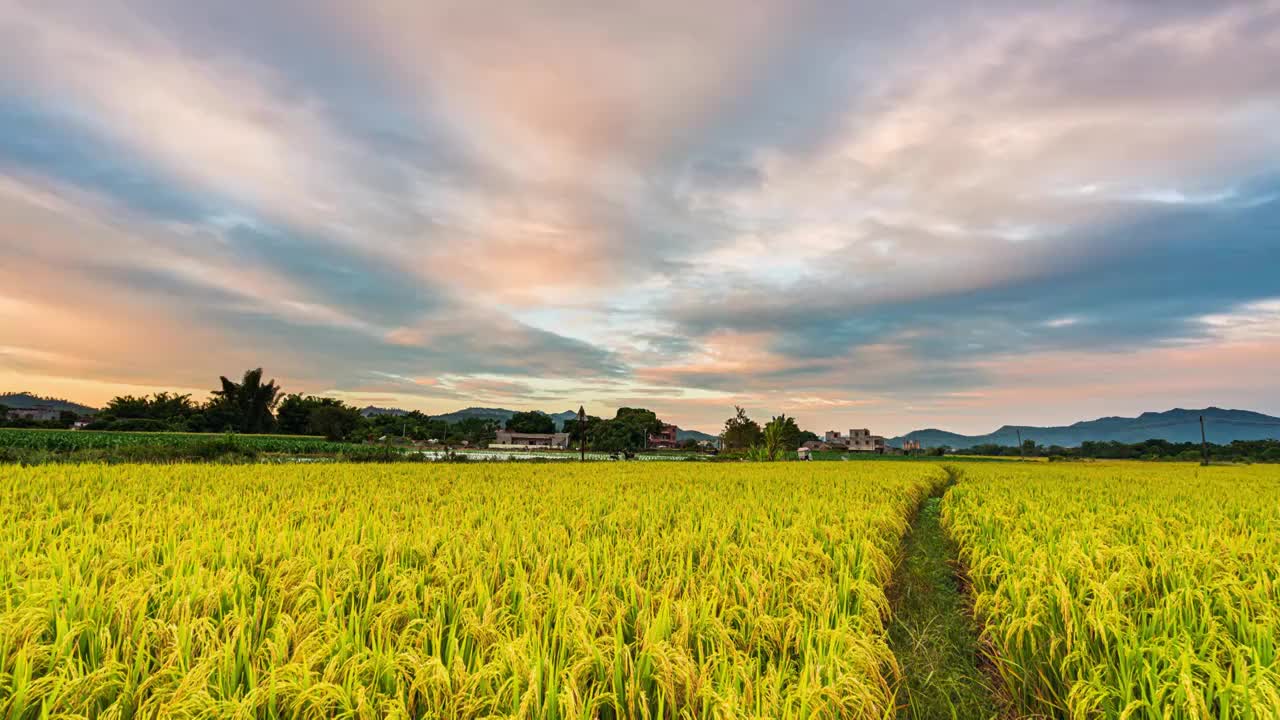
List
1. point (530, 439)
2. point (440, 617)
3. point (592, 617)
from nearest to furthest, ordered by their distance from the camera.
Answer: point (592, 617), point (440, 617), point (530, 439)

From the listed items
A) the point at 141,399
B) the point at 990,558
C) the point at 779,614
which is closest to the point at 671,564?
the point at 779,614

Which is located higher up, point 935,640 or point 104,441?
point 104,441

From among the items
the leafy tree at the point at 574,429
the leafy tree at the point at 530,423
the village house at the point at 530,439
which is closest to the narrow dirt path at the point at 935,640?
the leafy tree at the point at 574,429

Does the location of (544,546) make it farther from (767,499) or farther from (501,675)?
(767,499)

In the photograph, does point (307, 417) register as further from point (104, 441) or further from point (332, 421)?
point (104, 441)

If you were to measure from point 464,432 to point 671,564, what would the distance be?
145333mm

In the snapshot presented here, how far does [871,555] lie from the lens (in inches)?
258

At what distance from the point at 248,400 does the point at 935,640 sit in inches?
4841

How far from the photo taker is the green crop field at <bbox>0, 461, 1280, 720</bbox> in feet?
9.29

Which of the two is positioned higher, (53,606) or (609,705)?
(53,606)

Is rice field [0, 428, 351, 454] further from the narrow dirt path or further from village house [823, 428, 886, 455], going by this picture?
village house [823, 428, 886, 455]

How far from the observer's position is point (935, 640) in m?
5.88

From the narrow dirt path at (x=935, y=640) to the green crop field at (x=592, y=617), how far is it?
0.08 m

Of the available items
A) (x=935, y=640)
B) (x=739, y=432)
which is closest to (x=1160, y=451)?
(x=739, y=432)
